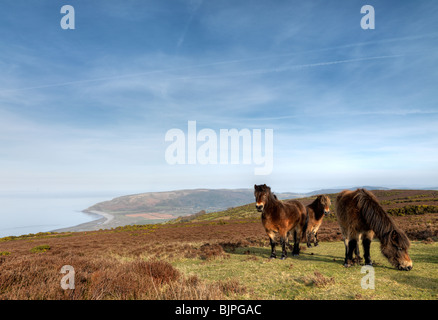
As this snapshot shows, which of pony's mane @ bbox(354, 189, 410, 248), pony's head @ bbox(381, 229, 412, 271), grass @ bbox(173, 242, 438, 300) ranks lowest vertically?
grass @ bbox(173, 242, 438, 300)

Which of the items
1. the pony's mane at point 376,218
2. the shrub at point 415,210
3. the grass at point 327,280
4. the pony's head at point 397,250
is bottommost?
the shrub at point 415,210

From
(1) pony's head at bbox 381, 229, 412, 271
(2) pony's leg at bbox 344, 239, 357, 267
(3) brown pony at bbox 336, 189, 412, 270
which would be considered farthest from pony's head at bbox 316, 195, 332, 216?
(1) pony's head at bbox 381, 229, 412, 271

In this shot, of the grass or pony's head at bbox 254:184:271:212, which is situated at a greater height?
pony's head at bbox 254:184:271:212

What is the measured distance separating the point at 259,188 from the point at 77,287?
260 inches

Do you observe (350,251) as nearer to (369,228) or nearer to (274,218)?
(369,228)

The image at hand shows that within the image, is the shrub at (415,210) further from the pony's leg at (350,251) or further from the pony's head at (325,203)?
the pony's leg at (350,251)

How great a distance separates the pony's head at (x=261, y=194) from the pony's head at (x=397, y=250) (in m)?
3.96

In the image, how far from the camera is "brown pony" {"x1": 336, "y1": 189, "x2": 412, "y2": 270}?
6020 millimetres

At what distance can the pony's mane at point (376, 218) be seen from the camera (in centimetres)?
611

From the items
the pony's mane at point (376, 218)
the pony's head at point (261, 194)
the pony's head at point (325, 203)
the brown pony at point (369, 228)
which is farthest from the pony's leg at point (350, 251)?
the pony's head at point (325, 203)

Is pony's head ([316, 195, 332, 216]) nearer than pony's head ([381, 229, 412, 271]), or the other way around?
pony's head ([381, 229, 412, 271])

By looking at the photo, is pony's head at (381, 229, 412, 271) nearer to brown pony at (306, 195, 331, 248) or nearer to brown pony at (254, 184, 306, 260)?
brown pony at (254, 184, 306, 260)

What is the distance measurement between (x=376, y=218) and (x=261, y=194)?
378 cm
